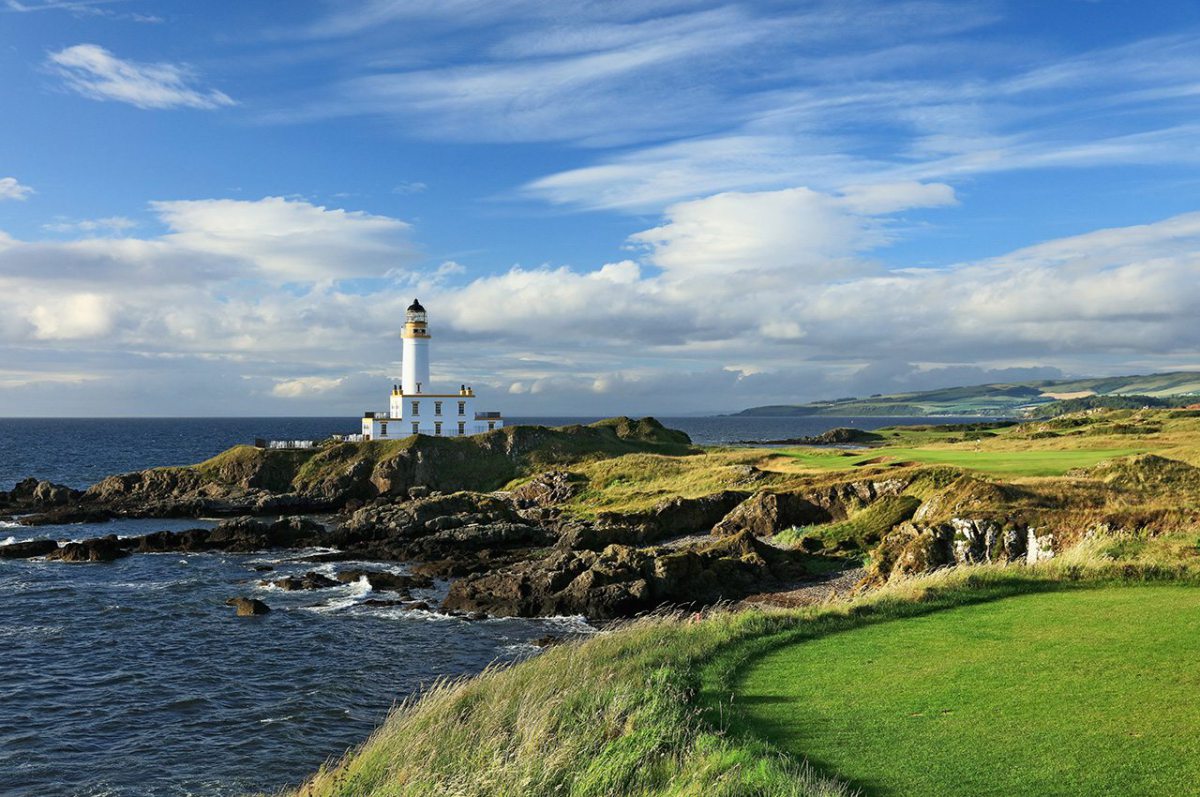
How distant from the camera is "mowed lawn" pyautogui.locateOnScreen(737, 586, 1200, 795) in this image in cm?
899

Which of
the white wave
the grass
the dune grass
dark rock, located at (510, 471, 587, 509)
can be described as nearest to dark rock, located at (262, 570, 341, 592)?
the white wave

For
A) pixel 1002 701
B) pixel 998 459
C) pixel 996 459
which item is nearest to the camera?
pixel 1002 701

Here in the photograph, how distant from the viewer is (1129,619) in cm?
1501

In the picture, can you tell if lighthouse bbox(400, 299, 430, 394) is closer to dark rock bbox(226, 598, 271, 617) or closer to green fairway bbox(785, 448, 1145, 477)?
green fairway bbox(785, 448, 1145, 477)

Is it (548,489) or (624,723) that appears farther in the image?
(548,489)

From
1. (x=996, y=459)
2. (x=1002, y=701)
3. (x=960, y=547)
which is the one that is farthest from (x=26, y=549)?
(x=996, y=459)

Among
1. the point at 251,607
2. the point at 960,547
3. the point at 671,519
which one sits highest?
the point at 960,547

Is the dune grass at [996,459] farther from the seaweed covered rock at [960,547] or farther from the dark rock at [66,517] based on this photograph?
the dark rock at [66,517]

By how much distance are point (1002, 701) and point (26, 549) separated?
4922 centimetres

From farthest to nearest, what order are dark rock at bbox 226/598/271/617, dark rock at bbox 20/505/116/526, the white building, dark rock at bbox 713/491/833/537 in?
the white building, dark rock at bbox 20/505/116/526, dark rock at bbox 713/491/833/537, dark rock at bbox 226/598/271/617

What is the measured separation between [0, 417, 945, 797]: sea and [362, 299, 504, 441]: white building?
39.5 m

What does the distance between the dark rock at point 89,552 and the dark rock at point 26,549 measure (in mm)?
533

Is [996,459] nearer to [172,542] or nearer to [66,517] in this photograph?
[172,542]

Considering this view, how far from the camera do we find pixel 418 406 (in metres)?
81.3
